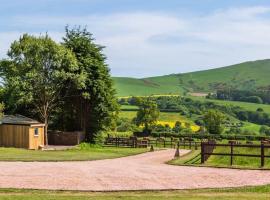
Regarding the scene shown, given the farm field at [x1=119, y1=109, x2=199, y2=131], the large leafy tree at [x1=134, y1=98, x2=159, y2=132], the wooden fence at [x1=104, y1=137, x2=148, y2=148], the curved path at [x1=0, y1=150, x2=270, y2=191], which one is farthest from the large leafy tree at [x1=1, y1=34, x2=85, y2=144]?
the farm field at [x1=119, y1=109, x2=199, y2=131]

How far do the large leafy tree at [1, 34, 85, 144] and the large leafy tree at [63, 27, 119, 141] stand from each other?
6.29 ft

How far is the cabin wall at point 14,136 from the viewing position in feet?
151

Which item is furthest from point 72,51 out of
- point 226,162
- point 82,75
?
point 226,162

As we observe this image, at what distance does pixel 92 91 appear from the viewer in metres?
55.1

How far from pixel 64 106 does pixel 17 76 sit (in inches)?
282

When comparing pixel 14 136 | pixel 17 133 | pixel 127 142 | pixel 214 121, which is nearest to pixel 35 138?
pixel 17 133

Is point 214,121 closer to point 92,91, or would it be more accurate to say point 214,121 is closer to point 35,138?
point 92,91

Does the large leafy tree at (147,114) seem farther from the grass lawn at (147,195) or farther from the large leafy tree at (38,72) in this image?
the grass lawn at (147,195)

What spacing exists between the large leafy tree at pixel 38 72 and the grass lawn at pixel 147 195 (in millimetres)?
32985

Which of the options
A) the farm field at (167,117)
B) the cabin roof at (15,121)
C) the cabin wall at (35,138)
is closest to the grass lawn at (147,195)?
the cabin wall at (35,138)

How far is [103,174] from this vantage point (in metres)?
23.2

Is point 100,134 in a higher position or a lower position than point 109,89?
lower

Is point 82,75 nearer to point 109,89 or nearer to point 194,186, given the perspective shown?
point 109,89

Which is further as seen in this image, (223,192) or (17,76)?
(17,76)
